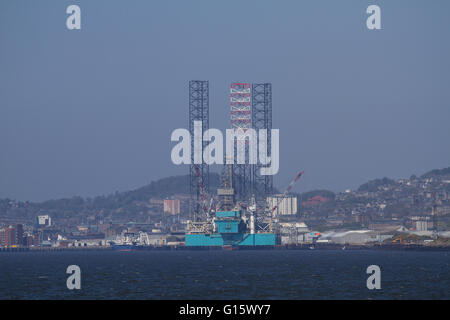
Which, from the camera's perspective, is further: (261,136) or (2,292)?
(261,136)

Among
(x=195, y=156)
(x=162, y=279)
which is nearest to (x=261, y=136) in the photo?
(x=195, y=156)

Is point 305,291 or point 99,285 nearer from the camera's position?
point 305,291

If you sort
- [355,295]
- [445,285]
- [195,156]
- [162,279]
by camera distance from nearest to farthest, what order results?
1. [355,295]
2. [445,285]
3. [162,279]
4. [195,156]
